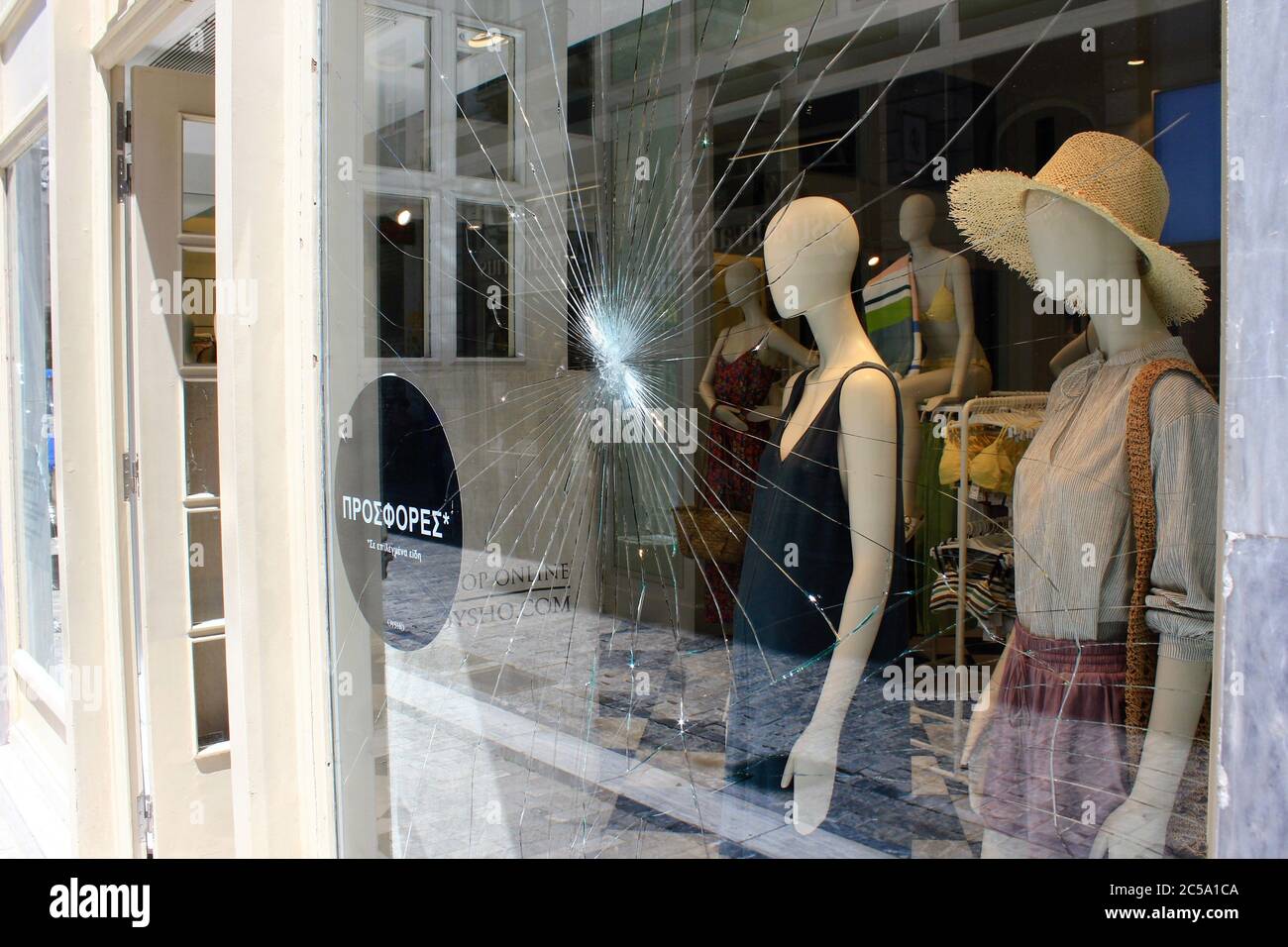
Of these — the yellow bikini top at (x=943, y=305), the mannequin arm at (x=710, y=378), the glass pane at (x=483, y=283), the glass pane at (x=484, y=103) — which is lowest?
the mannequin arm at (x=710, y=378)

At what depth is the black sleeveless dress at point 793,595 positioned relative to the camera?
1.00 m

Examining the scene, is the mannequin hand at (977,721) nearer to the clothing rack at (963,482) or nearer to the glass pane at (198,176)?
the clothing rack at (963,482)

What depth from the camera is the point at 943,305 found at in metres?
0.88

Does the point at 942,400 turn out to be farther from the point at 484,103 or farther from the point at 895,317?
the point at 484,103

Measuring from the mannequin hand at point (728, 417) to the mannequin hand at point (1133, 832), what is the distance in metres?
0.52

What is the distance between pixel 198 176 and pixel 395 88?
155cm

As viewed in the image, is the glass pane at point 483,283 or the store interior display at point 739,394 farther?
the glass pane at point 483,283

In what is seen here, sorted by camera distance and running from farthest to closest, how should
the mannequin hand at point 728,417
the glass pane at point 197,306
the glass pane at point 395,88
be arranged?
the glass pane at point 197,306
the glass pane at point 395,88
the mannequin hand at point 728,417

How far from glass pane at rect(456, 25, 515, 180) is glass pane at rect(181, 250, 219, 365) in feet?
5.37

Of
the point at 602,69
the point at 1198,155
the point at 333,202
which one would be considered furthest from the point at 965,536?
the point at 333,202

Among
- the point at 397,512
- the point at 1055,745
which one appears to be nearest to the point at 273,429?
the point at 397,512

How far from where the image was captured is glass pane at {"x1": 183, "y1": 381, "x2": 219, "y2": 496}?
2.96 metres

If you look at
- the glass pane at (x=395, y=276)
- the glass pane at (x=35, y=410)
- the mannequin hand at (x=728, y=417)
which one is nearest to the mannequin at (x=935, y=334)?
the mannequin hand at (x=728, y=417)

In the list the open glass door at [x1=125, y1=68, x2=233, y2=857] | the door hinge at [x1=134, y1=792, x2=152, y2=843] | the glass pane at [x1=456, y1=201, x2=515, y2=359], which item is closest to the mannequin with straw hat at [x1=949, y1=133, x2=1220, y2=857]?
the glass pane at [x1=456, y1=201, x2=515, y2=359]
